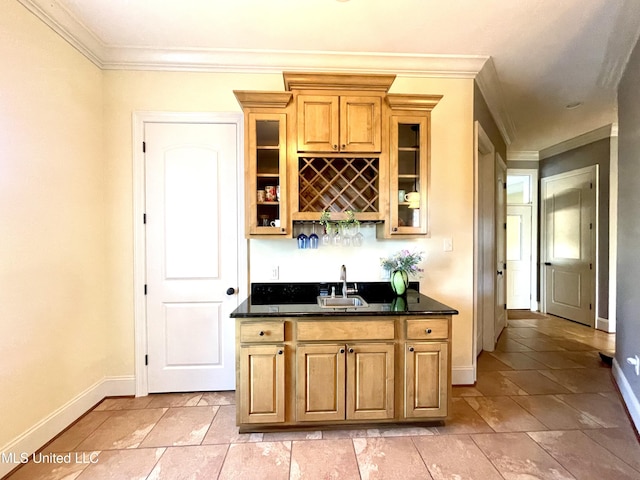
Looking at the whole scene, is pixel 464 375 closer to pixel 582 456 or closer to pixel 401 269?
pixel 582 456

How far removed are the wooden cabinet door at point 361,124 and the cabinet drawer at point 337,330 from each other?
128 cm

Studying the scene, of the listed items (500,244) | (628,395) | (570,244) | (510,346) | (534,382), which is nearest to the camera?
(628,395)

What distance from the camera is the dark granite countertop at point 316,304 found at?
6.66ft

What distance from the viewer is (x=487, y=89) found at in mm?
3057

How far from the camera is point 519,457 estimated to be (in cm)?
186

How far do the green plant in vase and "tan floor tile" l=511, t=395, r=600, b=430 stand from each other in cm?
132

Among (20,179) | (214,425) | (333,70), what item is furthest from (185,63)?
(214,425)

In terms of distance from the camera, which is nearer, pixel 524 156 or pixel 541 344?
Result: pixel 541 344

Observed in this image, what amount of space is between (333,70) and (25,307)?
279 centimetres

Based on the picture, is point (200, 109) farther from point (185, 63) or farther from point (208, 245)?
point (208, 245)

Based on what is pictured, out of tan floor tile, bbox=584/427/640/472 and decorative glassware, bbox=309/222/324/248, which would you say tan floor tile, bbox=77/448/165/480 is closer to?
decorative glassware, bbox=309/222/324/248

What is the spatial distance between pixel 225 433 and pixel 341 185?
1965mm

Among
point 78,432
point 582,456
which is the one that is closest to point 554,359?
point 582,456

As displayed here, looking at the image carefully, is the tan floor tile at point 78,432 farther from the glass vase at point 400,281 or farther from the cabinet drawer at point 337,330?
the glass vase at point 400,281
